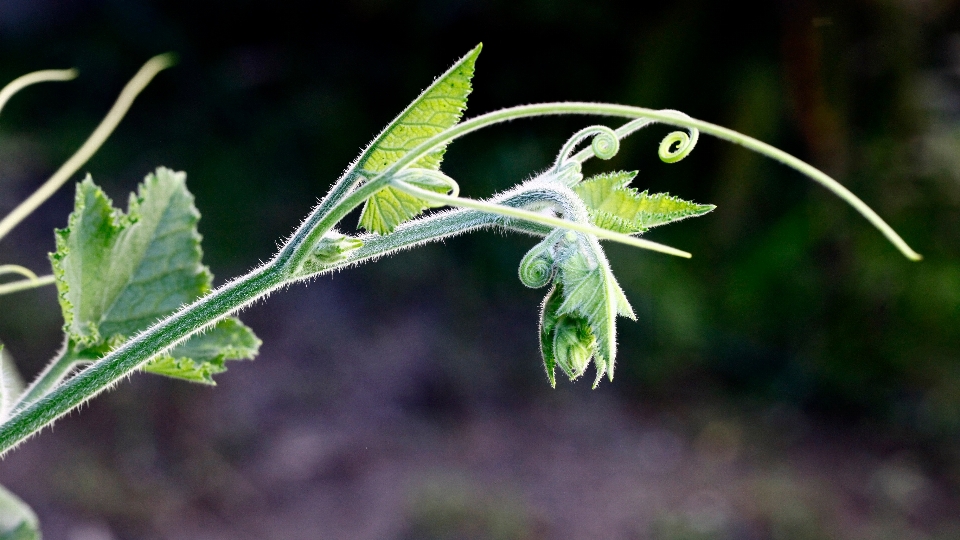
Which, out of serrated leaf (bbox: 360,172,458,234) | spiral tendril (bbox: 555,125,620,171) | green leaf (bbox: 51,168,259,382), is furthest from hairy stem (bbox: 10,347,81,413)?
spiral tendril (bbox: 555,125,620,171)

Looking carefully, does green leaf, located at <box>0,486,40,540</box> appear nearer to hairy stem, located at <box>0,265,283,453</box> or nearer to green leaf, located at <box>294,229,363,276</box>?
hairy stem, located at <box>0,265,283,453</box>

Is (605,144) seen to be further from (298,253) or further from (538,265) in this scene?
(298,253)

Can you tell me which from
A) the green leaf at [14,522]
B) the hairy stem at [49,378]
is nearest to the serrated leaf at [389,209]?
the hairy stem at [49,378]

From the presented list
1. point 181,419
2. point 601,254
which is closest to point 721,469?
point 181,419

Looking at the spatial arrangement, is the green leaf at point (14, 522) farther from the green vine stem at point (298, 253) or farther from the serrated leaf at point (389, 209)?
the serrated leaf at point (389, 209)

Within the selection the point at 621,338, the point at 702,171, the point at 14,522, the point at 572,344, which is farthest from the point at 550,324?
the point at 702,171

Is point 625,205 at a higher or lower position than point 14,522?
higher
